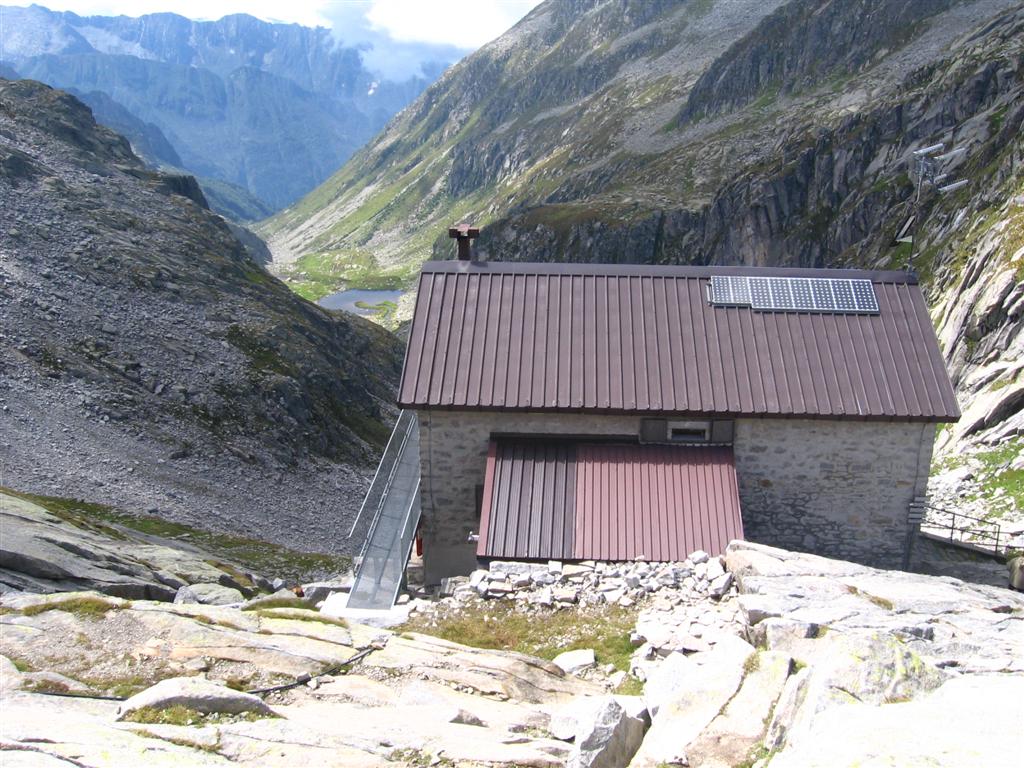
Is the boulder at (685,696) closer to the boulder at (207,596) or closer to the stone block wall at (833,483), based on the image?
the stone block wall at (833,483)

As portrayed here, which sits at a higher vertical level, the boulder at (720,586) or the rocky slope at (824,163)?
the rocky slope at (824,163)

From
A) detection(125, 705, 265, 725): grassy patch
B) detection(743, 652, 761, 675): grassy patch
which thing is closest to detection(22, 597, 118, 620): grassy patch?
detection(125, 705, 265, 725): grassy patch

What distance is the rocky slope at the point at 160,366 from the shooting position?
3669 cm

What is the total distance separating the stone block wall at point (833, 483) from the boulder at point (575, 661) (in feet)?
29.6

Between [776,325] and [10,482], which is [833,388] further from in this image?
[10,482]

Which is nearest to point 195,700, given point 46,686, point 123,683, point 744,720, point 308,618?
point 123,683

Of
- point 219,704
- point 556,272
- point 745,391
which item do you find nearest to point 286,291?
point 556,272

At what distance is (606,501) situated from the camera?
751 inches

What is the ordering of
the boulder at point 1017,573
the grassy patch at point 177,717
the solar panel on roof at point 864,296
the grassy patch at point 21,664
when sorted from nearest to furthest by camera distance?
1. the grassy patch at point 177,717
2. the grassy patch at point 21,664
3. the boulder at point 1017,573
4. the solar panel on roof at point 864,296

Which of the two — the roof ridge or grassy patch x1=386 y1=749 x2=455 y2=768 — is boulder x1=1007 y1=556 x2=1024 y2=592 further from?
grassy patch x1=386 y1=749 x2=455 y2=768

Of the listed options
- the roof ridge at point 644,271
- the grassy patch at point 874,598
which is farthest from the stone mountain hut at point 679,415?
the grassy patch at point 874,598

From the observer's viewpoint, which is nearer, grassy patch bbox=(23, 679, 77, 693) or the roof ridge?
grassy patch bbox=(23, 679, 77, 693)

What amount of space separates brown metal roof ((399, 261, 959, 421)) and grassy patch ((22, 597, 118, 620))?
8.93 m

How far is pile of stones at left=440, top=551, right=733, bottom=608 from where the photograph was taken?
1557 cm
